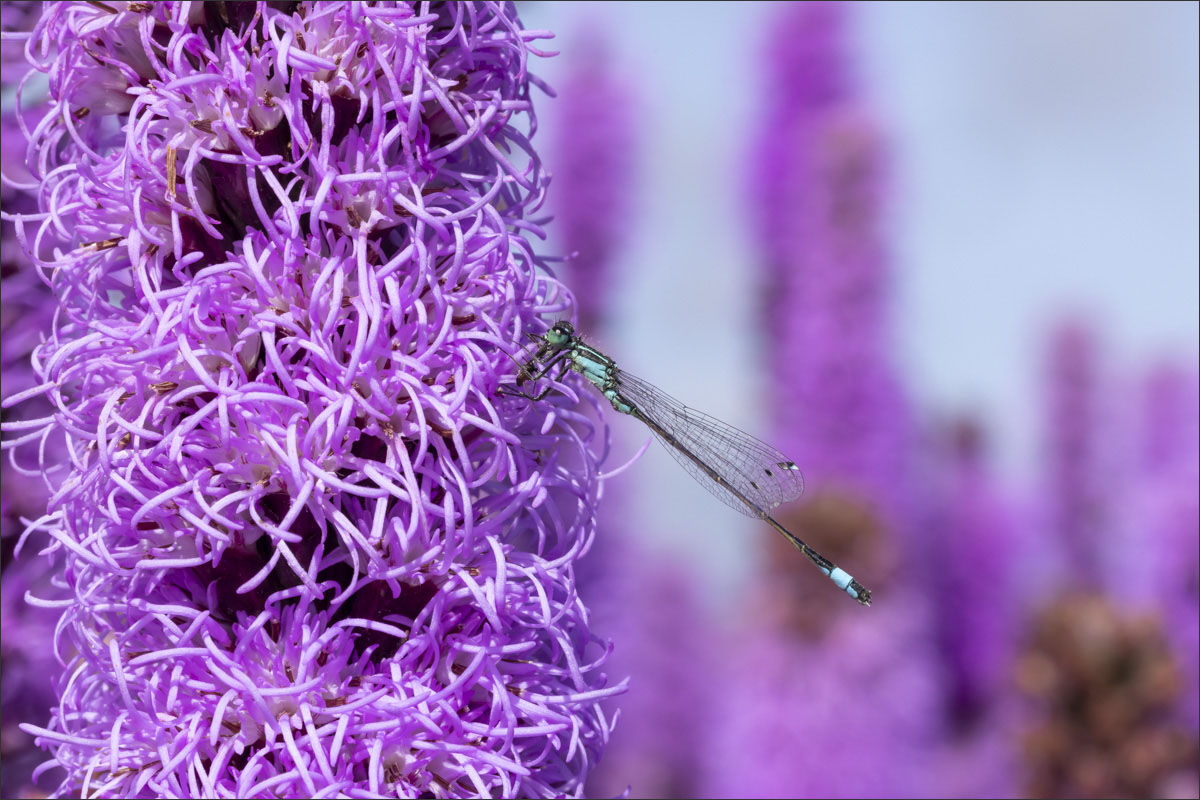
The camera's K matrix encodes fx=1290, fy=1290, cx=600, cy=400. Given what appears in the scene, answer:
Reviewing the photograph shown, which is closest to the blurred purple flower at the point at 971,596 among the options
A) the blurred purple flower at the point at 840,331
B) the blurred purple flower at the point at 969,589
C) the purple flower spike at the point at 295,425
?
the blurred purple flower at the point at 969,589

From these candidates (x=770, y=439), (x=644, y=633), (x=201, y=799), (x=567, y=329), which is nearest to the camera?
(x=201, y=799)

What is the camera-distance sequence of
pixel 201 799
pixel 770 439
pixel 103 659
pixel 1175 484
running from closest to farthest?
1. pixel 201 799
2. pixel 103 659
3. pixel 1175 484
4. pixel 770 439

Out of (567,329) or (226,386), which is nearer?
(226,386)

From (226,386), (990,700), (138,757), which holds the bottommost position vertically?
(990,700)

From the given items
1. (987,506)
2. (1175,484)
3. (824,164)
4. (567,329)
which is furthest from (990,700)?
(567,329)

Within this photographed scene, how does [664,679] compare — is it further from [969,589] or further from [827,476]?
[969,589]

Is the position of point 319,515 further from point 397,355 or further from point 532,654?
point 532,654
